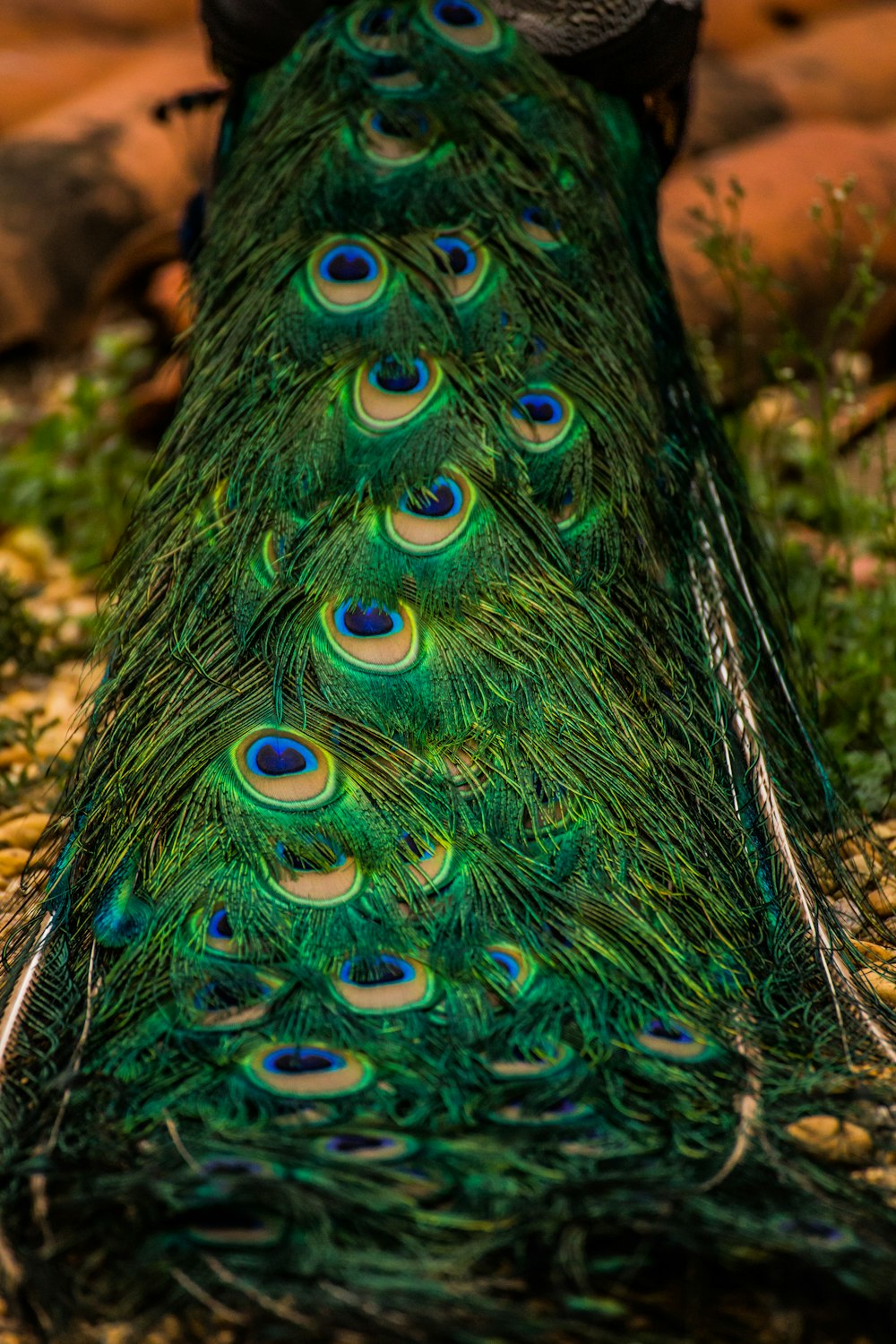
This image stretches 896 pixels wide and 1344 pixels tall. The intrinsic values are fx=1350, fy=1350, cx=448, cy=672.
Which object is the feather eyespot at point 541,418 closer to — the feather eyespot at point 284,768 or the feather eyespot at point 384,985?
the feather eyespot at point 284,768

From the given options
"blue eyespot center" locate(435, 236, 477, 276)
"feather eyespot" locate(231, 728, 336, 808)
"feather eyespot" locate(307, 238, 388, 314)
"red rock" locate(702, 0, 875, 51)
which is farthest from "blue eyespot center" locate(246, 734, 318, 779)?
"red rock" locate(702, 0, 875, 51)

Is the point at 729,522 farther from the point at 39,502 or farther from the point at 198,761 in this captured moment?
the point at 39,502

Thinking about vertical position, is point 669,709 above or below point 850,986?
above

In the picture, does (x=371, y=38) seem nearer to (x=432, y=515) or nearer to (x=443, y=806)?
(x=432, y=515)

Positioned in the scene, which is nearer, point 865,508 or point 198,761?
point 198,761

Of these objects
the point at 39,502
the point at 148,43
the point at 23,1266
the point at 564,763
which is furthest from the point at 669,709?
the point at 148,43

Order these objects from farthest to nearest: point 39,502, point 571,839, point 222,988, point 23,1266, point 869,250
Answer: point 39,502, point 869,250, point 571,839, point 222,988, point 23,1266

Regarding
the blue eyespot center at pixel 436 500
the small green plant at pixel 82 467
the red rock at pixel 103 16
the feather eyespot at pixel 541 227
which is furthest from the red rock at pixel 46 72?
the blue eyespot center at pixel 436 500

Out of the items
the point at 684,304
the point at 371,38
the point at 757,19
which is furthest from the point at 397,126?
the point at 757,19
